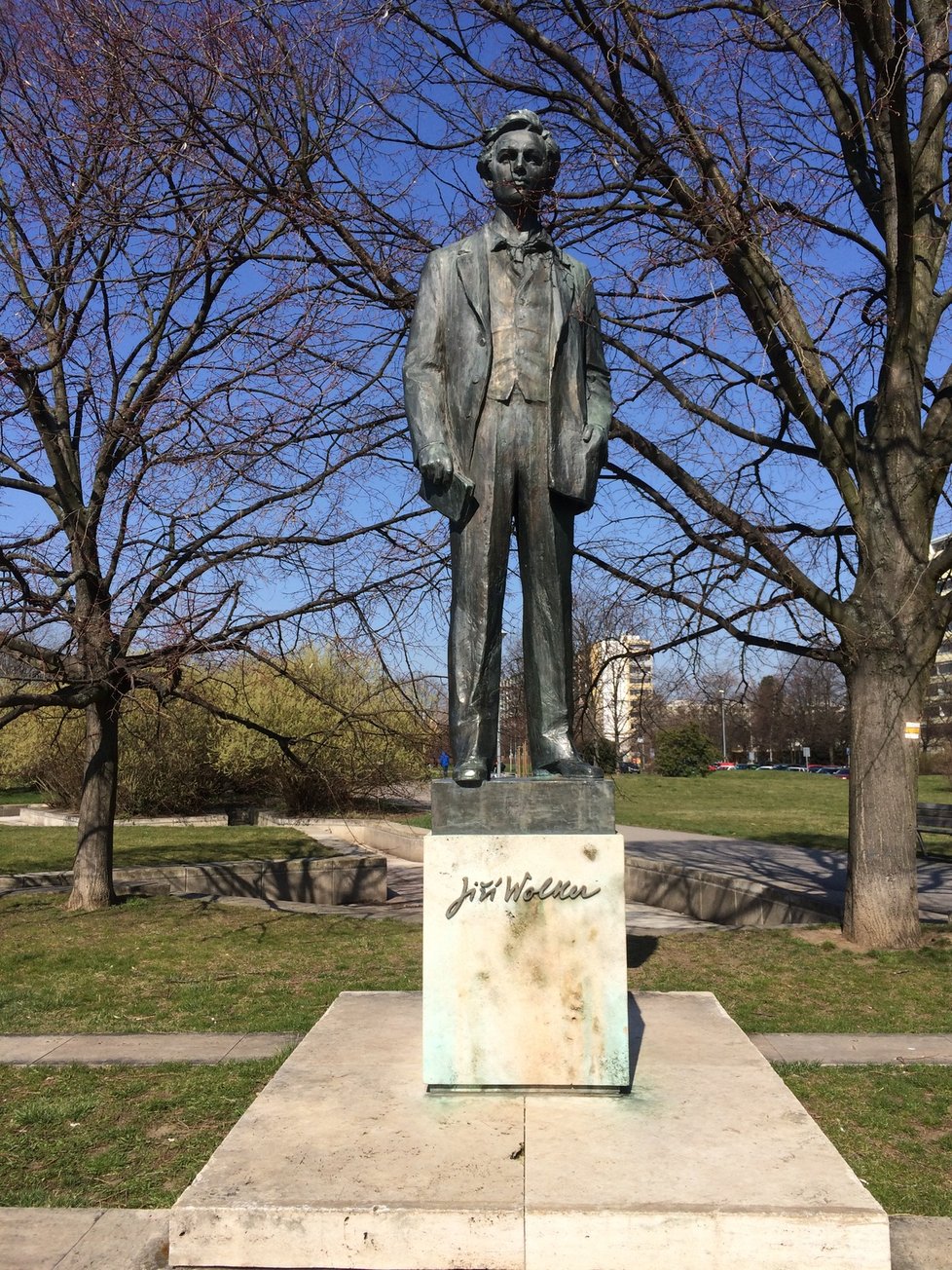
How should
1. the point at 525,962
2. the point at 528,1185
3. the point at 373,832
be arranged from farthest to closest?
1. the point at 373,832
2. the point at 525,962
3. the point at 528,1185

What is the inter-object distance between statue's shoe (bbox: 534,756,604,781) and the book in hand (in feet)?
3.57

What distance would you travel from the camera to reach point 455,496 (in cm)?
459

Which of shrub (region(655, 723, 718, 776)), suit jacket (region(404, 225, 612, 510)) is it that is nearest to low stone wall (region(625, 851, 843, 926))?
suit jacket (region(404, 225, 612, 510))

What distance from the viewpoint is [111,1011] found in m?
7.84

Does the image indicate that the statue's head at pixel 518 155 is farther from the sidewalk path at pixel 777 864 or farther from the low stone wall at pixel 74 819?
the low stone wall at pixel 74 819

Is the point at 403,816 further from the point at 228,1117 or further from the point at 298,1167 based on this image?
the point at 298,1167

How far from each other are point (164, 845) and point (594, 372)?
1652 cm

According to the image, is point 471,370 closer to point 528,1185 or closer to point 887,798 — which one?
point 528,1185

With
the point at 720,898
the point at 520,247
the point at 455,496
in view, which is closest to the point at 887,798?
the point at 720,898

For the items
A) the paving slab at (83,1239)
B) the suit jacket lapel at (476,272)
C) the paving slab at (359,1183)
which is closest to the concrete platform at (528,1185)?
the paving slab at (359,1183)

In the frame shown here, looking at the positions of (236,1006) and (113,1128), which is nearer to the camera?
(113,1128)

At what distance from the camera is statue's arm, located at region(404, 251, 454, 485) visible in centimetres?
460

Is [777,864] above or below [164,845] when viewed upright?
below

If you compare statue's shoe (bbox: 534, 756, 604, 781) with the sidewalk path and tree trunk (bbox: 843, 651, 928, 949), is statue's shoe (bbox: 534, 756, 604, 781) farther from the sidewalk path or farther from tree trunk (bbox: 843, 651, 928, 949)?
the sidewalk path
